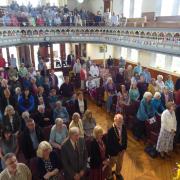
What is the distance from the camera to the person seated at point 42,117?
515 centimetres

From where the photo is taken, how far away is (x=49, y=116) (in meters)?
5.31

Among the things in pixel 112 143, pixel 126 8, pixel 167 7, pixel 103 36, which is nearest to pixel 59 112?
pixel 112 143

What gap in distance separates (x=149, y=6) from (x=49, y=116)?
10.5m

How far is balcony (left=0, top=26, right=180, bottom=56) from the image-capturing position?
8.59 metres

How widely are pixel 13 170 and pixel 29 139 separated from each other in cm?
109

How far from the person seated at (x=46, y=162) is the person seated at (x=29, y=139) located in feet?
2.36

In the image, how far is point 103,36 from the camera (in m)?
13.6

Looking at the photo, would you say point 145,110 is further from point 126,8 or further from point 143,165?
point 126,8

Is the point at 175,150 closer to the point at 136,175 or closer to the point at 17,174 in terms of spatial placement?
the point at 136,175

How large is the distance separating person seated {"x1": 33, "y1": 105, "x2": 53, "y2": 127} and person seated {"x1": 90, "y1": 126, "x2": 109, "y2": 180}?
68.3 inches

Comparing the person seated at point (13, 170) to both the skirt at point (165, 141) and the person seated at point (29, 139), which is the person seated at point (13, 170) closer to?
the person seated at point (29, 139)

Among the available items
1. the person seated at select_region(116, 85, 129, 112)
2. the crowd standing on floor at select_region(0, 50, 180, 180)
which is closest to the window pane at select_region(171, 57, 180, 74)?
the crowd standing on floor at select_region(0, 50, 180, 180)

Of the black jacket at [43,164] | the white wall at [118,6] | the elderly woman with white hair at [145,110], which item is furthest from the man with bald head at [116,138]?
the white wall at [118,6]

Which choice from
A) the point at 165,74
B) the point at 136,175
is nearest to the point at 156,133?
the point at 136,175
